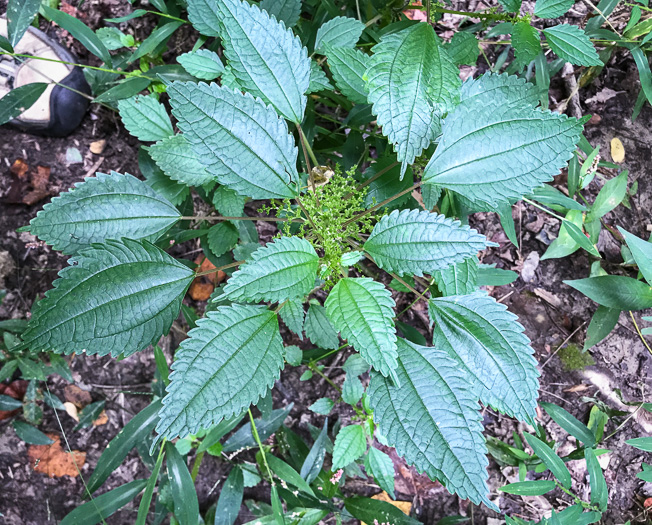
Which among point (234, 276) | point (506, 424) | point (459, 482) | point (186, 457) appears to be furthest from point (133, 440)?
point (506, 424)

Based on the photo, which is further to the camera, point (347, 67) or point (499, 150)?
point (347, 67)

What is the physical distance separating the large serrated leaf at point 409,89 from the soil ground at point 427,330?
1.37 m

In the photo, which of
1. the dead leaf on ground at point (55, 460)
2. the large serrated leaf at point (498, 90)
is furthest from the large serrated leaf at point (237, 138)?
the dead leaf on ground at point (55, 460)

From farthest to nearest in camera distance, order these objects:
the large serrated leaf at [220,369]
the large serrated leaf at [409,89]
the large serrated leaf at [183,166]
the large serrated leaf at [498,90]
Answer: the large serrated leaf at [183,166], the large serrated leaf at [498,90], the large serrated leaf at [409,89], the large serrated leaf at [220,369]

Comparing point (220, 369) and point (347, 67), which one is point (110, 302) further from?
point (347, 67)

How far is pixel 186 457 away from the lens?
228 centimetres

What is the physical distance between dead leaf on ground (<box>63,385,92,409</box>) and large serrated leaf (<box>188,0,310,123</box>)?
200 centimetres

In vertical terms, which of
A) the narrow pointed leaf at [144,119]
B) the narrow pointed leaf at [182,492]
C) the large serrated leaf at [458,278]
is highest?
the narrow pointed leaf at [144,119]

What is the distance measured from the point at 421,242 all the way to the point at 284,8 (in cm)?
106

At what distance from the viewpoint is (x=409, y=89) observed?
1054mm

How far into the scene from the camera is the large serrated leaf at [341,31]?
1457 millimetres

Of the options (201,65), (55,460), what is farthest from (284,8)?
(55,460)

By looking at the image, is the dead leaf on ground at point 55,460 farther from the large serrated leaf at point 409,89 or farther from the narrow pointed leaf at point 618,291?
the narrow pointed leaf at point 618,291

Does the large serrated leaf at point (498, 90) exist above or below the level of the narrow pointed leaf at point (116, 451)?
above
